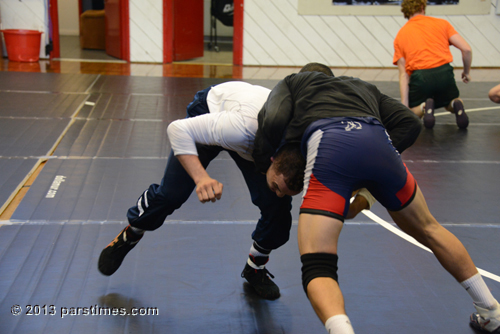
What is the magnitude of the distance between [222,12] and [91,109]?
574 cm

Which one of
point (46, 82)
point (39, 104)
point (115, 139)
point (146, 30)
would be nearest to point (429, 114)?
point (115, 139)

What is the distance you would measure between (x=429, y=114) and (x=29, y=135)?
12.3 feet

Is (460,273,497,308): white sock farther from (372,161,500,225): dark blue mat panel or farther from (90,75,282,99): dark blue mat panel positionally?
(90,75,282,99): dark blue mat panel

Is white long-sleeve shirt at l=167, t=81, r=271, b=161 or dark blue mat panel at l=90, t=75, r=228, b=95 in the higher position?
white long-sleeve shirt at l=167, t=81, r=271, b=161

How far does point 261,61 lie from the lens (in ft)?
28.8

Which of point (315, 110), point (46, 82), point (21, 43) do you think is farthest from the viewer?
point (21, 43)

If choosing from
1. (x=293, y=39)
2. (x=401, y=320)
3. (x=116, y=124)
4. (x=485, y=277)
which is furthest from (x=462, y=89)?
(x=401, y=320)

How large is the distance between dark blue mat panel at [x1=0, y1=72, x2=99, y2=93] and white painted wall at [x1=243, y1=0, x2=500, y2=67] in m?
3.03

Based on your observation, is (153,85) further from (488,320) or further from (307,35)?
(488,320)

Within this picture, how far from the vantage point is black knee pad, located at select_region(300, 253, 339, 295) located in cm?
142

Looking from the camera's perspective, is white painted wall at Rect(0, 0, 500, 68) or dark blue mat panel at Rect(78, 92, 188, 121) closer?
dark blue mat panel at Rect(78, 92, 188, 121)

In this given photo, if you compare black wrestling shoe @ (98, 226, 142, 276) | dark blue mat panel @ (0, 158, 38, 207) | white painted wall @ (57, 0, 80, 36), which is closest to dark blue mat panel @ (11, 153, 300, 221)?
dark blue mat panel @ (0, 158, 38, 207)

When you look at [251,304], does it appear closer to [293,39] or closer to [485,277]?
[485,277]

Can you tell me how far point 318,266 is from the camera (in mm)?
1431
